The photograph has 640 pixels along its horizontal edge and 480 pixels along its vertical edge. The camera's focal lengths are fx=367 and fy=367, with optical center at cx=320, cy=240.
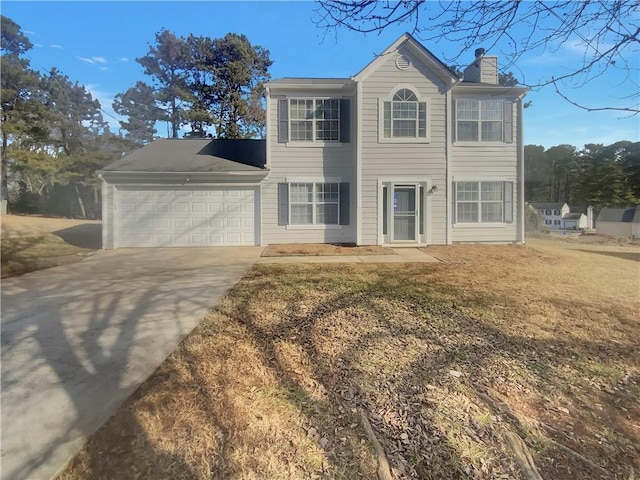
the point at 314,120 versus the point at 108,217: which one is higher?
the point at 314,120

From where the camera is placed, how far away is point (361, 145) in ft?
39.2

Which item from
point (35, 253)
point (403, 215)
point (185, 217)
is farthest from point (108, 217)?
→ point (403, 215)

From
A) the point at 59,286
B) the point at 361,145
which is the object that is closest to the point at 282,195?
the point at 361,145

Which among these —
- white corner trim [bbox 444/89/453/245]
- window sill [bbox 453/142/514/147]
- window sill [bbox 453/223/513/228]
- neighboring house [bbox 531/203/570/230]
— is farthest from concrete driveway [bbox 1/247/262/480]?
neighboring house [bbox 531/203/570/230]

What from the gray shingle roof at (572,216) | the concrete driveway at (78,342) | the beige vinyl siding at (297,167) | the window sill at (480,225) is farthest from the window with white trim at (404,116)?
the gray shingle roof at (572,216)

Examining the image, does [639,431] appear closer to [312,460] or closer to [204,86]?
[312,460]

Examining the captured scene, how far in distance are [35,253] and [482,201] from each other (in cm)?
1434

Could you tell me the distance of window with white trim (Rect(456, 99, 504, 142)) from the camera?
12461mm

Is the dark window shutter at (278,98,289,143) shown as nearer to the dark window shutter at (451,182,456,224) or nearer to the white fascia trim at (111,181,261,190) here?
the white fascia trim at (111,181,261,190)

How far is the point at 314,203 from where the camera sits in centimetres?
1265

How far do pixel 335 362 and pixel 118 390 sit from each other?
72.9 inches

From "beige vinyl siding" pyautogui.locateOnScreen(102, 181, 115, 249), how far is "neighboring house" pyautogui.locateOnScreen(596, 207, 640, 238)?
126 feet

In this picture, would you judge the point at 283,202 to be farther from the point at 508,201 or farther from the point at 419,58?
the point at 508,201

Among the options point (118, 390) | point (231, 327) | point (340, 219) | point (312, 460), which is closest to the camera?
point (312, 460)
